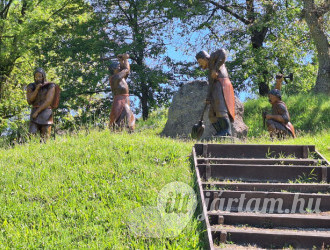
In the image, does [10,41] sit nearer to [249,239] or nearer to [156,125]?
[156,125]

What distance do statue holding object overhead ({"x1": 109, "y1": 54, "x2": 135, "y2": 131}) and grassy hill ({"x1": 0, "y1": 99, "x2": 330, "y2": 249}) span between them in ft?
7.02

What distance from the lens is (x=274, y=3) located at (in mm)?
19422

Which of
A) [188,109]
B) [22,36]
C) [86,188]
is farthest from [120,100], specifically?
[22,36]

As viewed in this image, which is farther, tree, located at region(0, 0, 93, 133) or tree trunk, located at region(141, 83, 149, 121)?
tree trunk, located at region(141, 83, 149, 121)

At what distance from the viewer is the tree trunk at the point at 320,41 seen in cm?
1795

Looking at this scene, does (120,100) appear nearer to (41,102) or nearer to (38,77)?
(41,102)

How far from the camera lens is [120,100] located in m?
11.7

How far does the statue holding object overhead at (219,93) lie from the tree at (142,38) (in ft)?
32.2

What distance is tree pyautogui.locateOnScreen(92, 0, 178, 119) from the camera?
66.0 ft

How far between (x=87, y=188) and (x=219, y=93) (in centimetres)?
455

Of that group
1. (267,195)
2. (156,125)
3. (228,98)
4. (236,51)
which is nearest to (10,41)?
(156,125)

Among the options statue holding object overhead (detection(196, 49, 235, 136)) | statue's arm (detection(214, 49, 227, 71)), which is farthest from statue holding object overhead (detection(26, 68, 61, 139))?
statue's arm (detection(214, 49, 227, 71))

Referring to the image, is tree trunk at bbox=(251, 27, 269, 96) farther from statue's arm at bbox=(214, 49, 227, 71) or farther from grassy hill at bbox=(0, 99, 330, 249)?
grassy hill at bbox=(0, 99, 330, 249)

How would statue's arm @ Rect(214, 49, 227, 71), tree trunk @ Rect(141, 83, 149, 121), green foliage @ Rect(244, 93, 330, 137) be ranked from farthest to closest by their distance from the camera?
tree trunk @ Rect(141, 83, 149, 121) → green foliage @ Rect(244, 93, 330, 137) → statue's arm @ Rect(214, 49, 227, 71)
